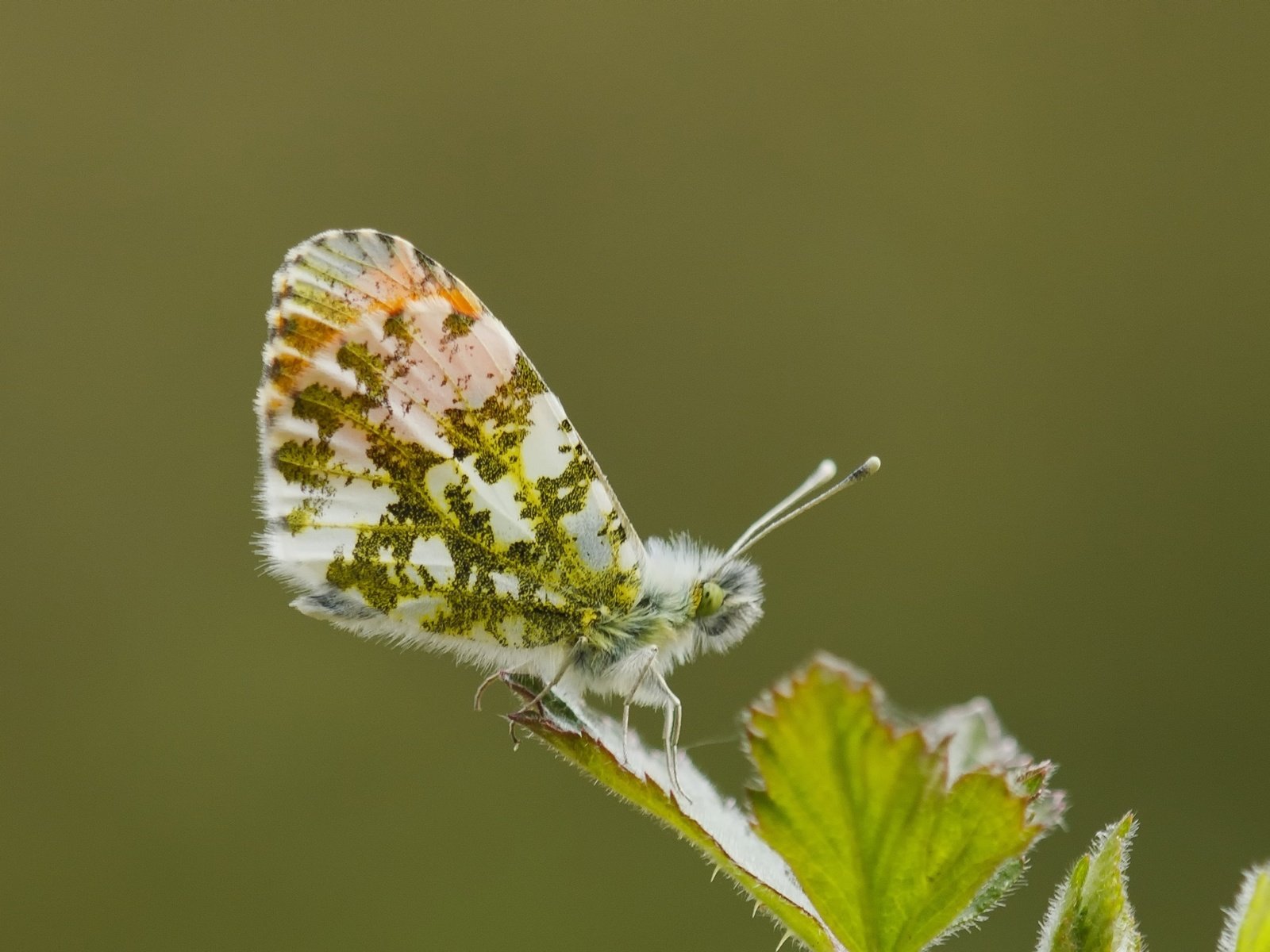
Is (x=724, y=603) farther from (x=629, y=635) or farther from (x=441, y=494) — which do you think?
(x=441, y=494)

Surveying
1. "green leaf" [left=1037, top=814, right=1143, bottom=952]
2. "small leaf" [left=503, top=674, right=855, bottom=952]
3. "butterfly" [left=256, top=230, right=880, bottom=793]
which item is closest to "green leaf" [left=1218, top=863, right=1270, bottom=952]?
"green leaf" [left=1037, top=814, right=1143, bottom=952]

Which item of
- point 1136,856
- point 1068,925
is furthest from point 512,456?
point 1136,856

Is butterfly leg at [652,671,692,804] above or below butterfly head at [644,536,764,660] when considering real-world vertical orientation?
below

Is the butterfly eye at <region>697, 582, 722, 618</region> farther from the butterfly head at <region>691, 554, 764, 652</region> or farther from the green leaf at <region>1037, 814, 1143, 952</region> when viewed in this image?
the green leaf at <region>1037, 814, 1143, 952</region>

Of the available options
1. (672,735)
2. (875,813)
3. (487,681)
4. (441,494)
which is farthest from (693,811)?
(441,494)

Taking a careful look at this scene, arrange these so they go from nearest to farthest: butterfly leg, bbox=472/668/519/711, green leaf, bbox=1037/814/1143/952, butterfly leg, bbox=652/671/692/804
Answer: green leaf, bbox=1037/814/1143/952, butterfly leg, bbox=652/671/692/804, butterfly leg, bbox=472/668/519/711

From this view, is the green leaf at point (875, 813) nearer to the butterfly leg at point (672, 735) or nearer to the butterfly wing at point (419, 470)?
the butterfly leg at point (672, 735)

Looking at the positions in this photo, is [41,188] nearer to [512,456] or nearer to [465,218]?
[465,218]
